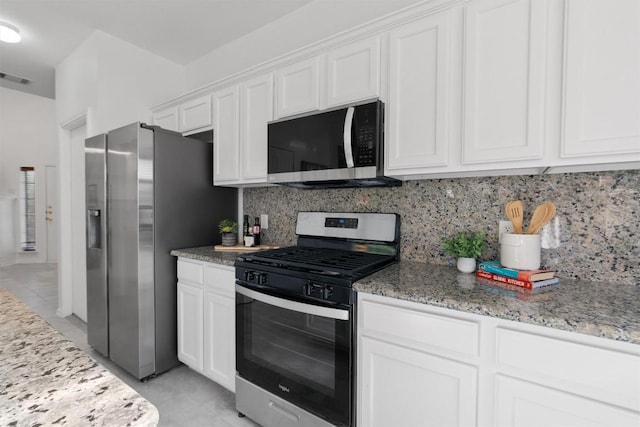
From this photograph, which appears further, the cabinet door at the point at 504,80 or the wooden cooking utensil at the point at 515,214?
the wooden cooking utensil at the point at 515,214

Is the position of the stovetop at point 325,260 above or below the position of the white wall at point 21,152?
below

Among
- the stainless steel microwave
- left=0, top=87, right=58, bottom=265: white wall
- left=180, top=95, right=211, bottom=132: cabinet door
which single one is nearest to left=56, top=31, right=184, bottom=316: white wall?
left=180, top=95, right=211, bottom=132: cabinet door

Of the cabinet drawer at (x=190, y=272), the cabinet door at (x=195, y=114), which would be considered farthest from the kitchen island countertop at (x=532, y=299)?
the cabinet door at (x=195, y=114)

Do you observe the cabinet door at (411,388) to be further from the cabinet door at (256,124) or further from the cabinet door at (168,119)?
the cabinet door at (168,119)

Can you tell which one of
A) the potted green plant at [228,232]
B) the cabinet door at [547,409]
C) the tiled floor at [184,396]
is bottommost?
the tiled floor at [184,396]

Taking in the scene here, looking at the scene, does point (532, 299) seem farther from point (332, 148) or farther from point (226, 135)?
point (226, 135)

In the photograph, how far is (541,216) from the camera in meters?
1.48

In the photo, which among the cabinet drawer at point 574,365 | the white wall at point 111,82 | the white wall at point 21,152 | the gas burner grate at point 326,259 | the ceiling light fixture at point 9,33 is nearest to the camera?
the cabinet drawer at point 574,365

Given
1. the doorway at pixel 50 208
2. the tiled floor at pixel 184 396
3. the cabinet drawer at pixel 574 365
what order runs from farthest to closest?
the doorway at pixel 50 208 < the tiled floor at pixel 184 396 < the cabinet drawer at pixel 574 365

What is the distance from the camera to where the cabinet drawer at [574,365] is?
91 centimetres

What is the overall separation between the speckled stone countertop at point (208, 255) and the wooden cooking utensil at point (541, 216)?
164 cm

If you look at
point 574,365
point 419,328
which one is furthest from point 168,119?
point 574,365

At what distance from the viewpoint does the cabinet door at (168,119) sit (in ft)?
9.52

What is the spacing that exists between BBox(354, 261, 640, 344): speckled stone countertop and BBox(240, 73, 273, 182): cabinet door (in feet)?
4.01
